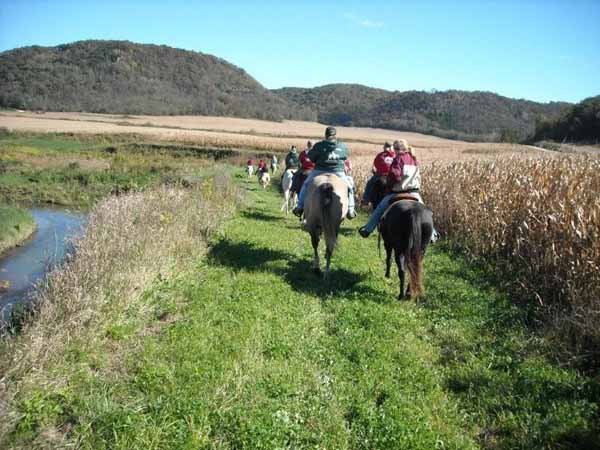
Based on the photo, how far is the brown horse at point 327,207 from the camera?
340 inches

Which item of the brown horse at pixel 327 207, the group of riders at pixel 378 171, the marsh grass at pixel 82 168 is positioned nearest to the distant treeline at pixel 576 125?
the group of riders at pixel 378 171

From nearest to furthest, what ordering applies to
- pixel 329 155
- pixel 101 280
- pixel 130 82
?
1. pixel 101 280
2. pixel 329 155
3. pixel 130 82

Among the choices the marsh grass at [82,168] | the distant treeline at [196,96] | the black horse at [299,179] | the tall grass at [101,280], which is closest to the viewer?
Result: the tall grass at [101,280]

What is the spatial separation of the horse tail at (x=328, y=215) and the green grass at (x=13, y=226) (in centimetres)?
1389

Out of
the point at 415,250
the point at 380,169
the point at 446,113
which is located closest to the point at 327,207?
the point at 415,250

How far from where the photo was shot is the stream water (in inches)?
400

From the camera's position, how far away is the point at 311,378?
4.91 m

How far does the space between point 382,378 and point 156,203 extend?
7.73 m

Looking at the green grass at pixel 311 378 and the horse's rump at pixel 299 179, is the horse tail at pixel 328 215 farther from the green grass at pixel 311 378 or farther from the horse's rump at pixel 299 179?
the horse's rump at pixel 299 179

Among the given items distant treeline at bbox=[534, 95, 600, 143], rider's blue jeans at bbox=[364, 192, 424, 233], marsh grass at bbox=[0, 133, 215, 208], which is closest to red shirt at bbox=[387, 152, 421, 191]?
rider's blue jeans at bbox=[364, 192, 424, 233]

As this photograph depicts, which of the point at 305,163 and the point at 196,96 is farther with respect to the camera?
the point at 196,96

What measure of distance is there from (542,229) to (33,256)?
53.1 feet

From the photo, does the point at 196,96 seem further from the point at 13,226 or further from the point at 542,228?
the point at 542,228

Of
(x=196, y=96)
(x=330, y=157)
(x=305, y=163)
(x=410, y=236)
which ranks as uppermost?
(x=196, y=96)
